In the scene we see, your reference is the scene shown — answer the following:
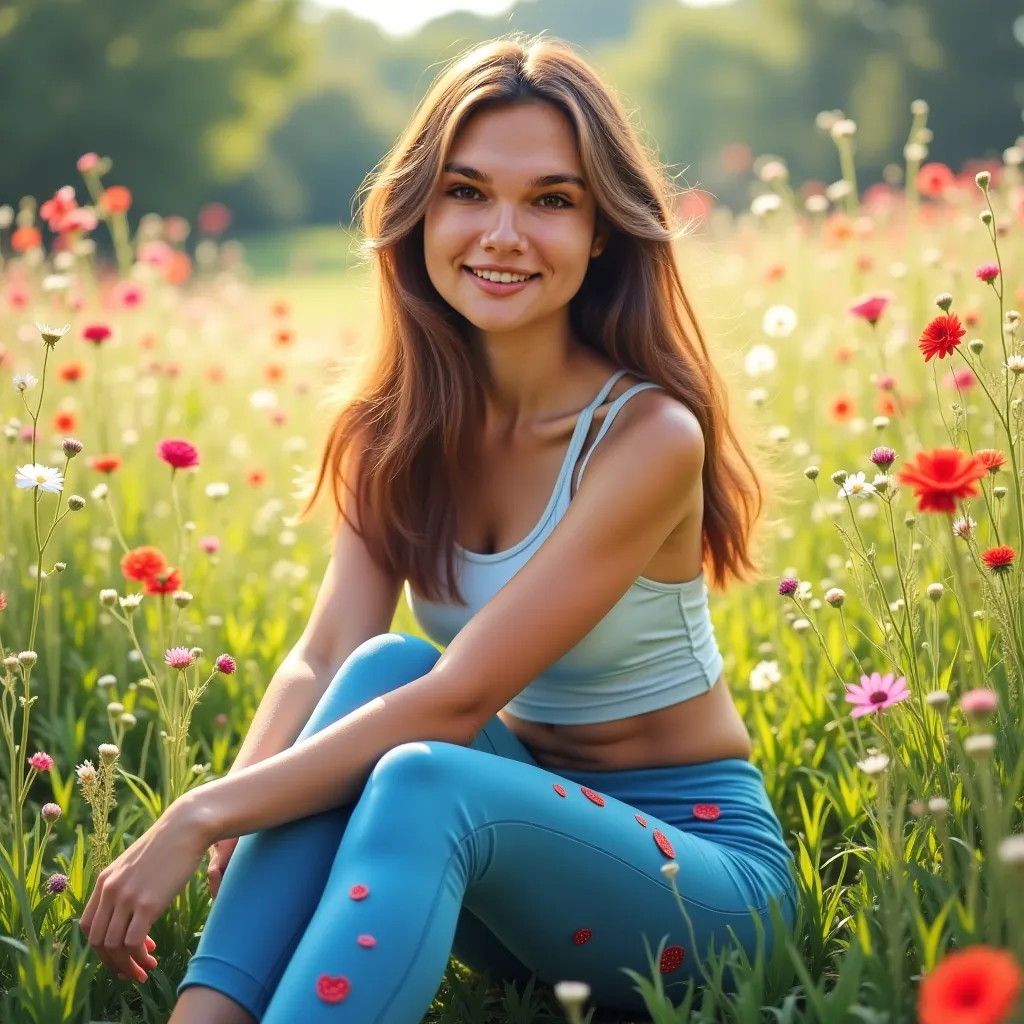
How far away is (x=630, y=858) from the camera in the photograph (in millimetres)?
1669

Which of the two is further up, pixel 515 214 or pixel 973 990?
pixel 515 214

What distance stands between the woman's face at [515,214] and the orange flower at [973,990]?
1.29 metres

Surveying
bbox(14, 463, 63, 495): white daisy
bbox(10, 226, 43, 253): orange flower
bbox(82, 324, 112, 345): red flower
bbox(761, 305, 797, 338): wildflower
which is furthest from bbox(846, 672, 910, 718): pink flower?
bbox(10, 226, 43, 253): orange flower

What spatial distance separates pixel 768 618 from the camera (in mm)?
3086

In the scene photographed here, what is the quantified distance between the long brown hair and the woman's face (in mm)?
27

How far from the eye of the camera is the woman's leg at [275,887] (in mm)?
1543

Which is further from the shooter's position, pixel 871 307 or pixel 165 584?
pixel 871 307

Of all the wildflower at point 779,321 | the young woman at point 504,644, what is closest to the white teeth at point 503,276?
the young woman at point 504,644

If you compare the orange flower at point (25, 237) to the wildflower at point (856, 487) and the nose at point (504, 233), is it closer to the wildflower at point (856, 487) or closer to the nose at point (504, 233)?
the nose at point (504, 233)

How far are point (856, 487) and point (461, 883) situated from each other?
2.53 ft

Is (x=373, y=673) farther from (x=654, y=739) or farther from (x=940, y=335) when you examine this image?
(x=940, y=335)

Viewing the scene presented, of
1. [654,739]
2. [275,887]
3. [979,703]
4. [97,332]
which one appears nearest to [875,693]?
[979,703]

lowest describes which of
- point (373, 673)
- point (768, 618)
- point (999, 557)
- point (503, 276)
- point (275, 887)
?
point (768, 618)

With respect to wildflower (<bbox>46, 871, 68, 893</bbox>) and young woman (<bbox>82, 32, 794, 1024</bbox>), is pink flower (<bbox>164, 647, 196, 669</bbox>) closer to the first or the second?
young woman (<bbox>82, 32, 794, 1024</bbox>)
